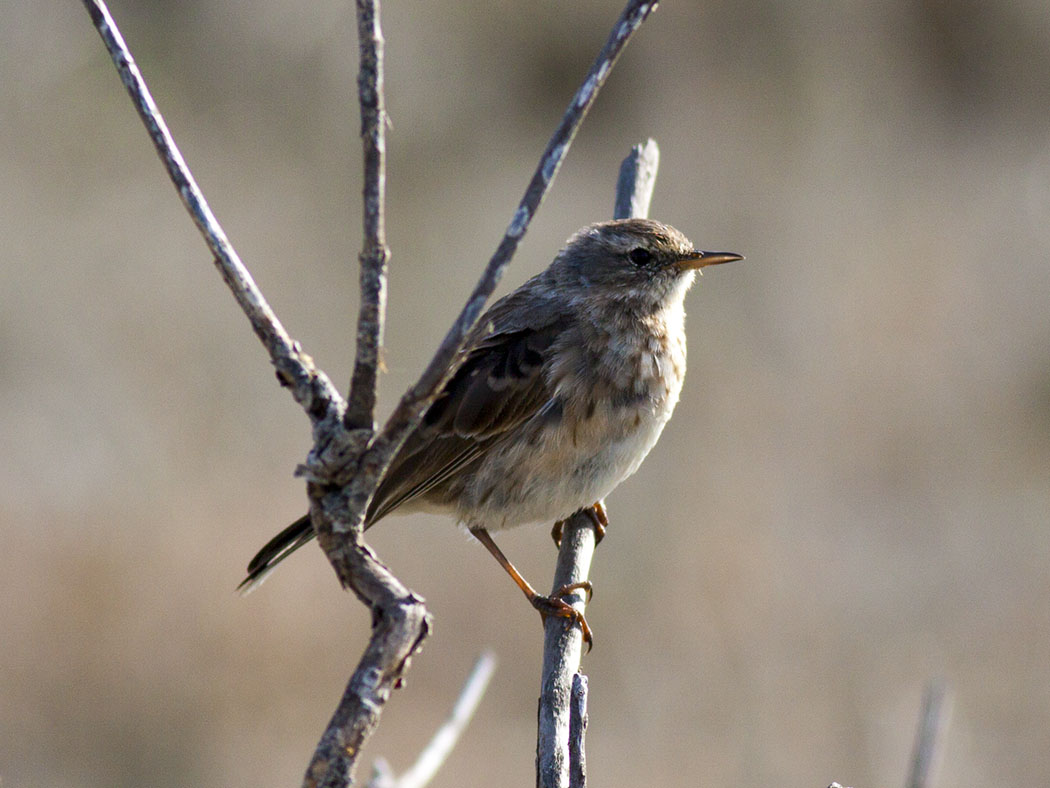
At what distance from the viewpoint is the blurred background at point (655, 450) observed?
29.6 ft

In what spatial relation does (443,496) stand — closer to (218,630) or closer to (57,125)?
(218,630)

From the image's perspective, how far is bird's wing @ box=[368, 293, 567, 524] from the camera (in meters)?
4.88

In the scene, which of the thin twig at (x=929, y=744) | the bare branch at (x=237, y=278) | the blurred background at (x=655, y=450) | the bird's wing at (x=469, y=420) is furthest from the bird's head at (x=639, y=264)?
the blurred background at (x=655, y=450)

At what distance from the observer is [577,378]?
15.9 ft

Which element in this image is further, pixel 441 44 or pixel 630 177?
pixel 441 44

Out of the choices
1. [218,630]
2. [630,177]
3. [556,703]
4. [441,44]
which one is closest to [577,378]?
[630,177]

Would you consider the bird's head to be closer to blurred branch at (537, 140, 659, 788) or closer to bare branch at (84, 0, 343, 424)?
blurred branch at (537, 140, 659, 788)

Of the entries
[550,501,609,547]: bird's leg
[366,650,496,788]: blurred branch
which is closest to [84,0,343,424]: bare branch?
[366,650,496,788]: blurred branch

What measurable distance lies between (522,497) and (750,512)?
228 inches

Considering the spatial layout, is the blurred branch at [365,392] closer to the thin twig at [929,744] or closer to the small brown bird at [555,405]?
the thin twig at [929,744]

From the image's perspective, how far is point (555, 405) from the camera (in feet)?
15.9

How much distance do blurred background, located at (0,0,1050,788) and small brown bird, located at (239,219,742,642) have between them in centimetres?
432

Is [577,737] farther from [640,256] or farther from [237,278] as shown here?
[640,256]

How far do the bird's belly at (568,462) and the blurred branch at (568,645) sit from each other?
18 centimetres
